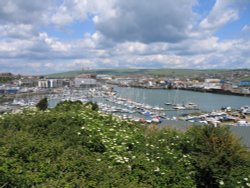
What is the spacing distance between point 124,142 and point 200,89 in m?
105

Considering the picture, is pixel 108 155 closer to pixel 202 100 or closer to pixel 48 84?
pixel 202 100

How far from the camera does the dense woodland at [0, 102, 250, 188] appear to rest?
3748mm

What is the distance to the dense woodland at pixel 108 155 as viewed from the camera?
3.75 metres

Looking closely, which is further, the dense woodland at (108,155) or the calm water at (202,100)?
the calm water at (202,100)

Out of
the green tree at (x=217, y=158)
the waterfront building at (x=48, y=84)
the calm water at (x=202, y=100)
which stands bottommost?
the calm water at (x=202, y=100)

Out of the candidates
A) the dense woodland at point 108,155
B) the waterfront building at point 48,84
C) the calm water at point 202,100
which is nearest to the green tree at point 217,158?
the dense woodland at point 108,155

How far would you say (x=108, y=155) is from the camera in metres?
4.73

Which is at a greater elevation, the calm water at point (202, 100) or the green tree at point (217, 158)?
the green tree at point (217, 158)

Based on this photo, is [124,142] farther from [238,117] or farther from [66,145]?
[238,117]

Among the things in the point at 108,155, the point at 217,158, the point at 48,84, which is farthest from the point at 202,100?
the point at 108,155

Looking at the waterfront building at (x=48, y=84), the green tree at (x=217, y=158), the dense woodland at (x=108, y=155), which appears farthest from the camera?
the waterfront building at (x=48, y=84)

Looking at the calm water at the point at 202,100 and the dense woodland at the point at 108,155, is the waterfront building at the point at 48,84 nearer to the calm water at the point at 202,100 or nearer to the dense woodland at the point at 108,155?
the calm water at the point at 202,100

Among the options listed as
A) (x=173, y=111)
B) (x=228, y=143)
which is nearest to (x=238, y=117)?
(x=173, y=111)

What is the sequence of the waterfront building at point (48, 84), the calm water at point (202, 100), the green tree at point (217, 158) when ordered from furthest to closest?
the waterfront building at point (48, 84) → the calm water at point (202, 100) → the green tree at point (217, 158)
